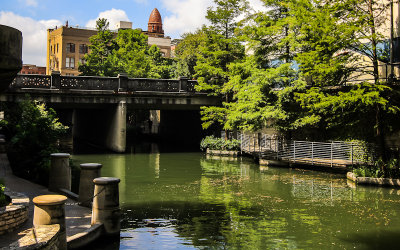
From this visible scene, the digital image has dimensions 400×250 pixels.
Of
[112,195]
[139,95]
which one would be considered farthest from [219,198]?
[139,95]

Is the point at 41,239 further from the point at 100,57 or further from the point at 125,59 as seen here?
the point at 100,57

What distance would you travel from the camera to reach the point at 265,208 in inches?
612

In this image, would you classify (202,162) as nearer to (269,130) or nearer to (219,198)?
(269,130)

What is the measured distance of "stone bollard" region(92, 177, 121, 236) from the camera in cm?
1067

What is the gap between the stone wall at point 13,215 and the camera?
345 inches

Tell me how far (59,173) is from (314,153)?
1677cm

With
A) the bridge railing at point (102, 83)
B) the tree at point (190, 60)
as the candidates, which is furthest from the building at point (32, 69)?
the bridge railing at point (102, 83)

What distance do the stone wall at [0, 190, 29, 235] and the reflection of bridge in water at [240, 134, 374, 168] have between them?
18.6 metres

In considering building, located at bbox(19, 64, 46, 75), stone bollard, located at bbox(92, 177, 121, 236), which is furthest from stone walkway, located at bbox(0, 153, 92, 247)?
building, located at bbox(19, 64, 46, 75)

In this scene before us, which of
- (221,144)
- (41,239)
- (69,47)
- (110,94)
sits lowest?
(41,239)

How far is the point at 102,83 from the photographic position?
1351 inches

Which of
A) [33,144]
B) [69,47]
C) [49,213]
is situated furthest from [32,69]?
[49,213]

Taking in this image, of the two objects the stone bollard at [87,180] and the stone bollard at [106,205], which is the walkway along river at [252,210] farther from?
the stone bollard at [87,180]

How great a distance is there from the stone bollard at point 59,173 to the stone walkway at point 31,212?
14.7 inches
